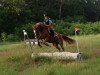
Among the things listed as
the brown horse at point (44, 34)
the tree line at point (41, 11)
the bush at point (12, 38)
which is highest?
the brown horse at point (44, 34)

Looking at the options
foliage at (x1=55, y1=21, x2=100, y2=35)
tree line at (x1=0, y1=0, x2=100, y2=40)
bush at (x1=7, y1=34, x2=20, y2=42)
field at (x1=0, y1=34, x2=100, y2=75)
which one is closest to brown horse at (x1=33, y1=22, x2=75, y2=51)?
field at (x1=0, y1=34, x2=100, y2=75)

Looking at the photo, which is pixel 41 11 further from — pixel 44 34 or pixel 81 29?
pixel 44 34

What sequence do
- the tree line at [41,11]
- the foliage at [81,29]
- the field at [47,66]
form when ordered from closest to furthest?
the field at [47,66], the tree line at [41,11], the foliage at [81,29]

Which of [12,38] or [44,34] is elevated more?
[44,34]

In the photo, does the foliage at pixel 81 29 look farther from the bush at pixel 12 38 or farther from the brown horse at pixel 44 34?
the brown horse at pixel 44 34

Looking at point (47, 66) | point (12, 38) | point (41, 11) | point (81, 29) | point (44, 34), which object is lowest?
point (12, 38)

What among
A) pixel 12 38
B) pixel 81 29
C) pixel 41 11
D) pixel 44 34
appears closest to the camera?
pixel 44 34

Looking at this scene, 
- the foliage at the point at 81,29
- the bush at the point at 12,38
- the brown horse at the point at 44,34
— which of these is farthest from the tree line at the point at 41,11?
the brown horse at the point at 44,34

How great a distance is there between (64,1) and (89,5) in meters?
10.3

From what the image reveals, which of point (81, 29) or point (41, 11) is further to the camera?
point (41, 11)

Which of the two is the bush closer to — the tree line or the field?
the tree line

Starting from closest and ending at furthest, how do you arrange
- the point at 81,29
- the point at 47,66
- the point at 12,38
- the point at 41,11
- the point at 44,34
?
the point at 47,66 < the point at 44,34 < the point at 12,38 < the point at 81,29 < the point at 41,11

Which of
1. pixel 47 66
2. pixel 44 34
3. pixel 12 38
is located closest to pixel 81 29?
pixel 12 38

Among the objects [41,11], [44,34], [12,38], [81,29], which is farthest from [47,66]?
[41,11]
